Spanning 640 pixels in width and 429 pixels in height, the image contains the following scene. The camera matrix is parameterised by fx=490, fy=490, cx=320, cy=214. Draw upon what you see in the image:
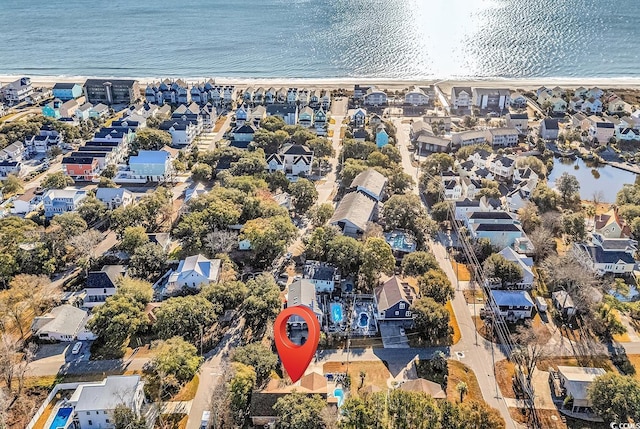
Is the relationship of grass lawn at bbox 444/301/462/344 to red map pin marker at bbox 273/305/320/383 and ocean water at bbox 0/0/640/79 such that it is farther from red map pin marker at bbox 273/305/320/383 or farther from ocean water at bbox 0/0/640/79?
ocean water at bbox 0/0/640/79

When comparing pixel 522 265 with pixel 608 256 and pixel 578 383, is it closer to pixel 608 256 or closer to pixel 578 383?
pixel 608 256

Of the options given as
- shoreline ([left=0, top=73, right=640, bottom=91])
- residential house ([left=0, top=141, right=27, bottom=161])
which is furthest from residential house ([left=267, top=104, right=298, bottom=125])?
residential house ([left=0, top=141, right=27, bottom=161])

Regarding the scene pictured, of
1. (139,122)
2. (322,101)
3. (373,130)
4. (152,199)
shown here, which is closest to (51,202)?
(152,199)

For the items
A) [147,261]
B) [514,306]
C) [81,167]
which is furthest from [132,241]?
[514,306]

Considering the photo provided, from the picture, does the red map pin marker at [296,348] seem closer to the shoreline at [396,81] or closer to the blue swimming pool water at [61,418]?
the blue swimming pool water at [61,418]

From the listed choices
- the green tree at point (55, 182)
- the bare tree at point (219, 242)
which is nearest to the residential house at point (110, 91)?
the green tree at point (55, 182)

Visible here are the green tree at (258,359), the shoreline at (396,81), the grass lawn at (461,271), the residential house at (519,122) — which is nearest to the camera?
the green tree at (258,359)

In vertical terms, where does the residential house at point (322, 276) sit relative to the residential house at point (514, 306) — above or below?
above
